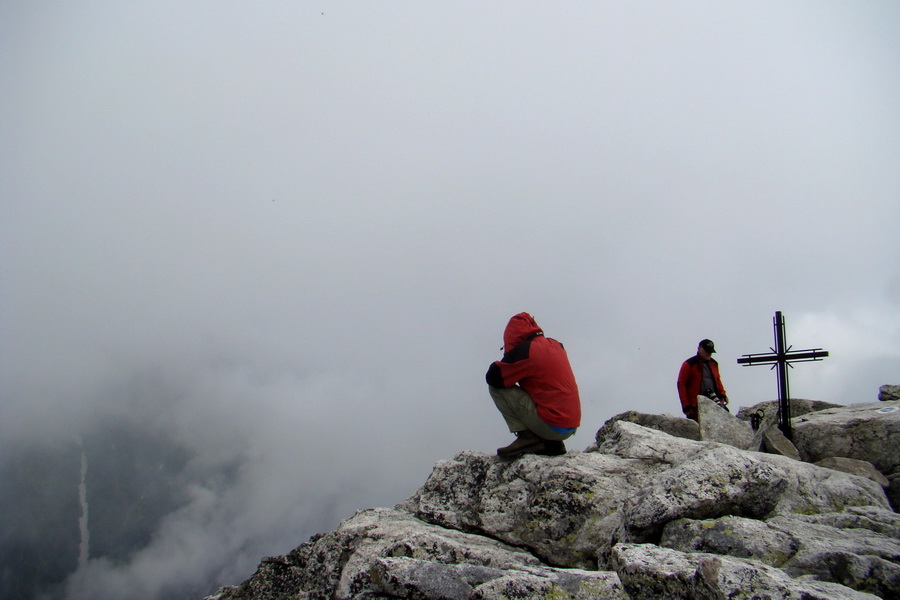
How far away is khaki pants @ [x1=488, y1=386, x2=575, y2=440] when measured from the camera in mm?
9875

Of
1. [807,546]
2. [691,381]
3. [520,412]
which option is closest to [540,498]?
[520,412]

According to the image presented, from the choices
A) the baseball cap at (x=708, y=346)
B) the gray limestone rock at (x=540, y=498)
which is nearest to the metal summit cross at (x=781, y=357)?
the baseball cap at (x=708, y=346)

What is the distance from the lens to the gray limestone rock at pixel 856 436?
37.1 feet

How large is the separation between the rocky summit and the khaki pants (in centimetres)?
50

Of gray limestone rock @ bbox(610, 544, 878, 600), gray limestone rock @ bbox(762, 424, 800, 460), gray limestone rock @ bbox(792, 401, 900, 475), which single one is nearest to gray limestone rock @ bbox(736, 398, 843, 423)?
gray limestone rock @ bbox(792, 401, 900, 475)

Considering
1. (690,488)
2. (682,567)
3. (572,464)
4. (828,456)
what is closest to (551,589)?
(682,567)

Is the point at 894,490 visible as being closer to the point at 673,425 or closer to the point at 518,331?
the point at 673,425

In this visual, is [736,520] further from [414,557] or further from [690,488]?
[414,557]

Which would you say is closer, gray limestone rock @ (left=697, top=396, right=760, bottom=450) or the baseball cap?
gray limestone rock @ (left=697, top=396, right=760, bottom=450)

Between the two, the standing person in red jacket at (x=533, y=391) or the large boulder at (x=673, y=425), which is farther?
the large boulder at (x=673, y=425)

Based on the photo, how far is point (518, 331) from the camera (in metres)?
10.3

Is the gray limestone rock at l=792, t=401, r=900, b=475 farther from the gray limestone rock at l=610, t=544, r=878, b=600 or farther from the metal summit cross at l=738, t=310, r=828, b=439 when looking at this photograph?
the gray limestone rock at l=610, t=544, r=878, b=600

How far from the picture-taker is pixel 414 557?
295 inches

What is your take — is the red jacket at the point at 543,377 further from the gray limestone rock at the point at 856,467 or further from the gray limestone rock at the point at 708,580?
the gray limestone rock at the point at 856,467
